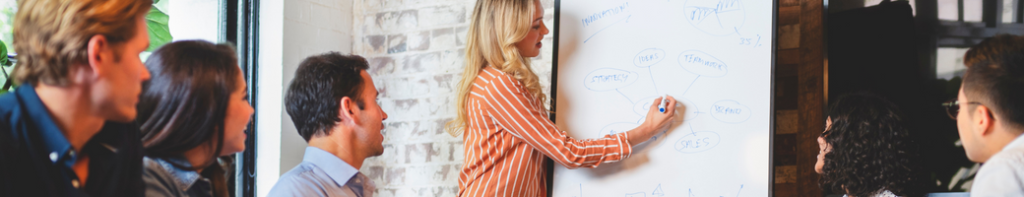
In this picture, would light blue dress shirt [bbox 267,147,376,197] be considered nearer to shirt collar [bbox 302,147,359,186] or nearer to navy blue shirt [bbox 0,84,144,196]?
shirt collar [bbox 302,147,359,186]

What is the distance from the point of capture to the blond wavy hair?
6.68 feet

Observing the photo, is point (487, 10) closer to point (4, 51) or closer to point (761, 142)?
point (761, 142)

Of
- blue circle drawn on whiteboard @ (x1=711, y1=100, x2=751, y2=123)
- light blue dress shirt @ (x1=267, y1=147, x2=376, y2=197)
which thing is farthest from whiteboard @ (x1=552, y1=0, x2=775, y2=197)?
light blue dress shirt @ (x1=267, y1=147, x2=376, y2=197)

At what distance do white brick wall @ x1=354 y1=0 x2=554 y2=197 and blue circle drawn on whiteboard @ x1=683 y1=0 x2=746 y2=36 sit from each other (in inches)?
39.5

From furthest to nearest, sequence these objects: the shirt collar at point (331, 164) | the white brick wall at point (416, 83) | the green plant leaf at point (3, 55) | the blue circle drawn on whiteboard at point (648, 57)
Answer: the white brick wall at point (416, 83) < the blue circle drawn on whiteboard at point (648, 57) < the green plant leaf at point (3, 55) < the shirt collar at point (331, 164)

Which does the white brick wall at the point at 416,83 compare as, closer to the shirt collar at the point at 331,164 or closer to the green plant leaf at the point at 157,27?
the green plant leaf at the point at 157,27

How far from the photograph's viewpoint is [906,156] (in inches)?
69.8

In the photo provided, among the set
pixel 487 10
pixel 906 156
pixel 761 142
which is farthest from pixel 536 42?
pixel 906 156

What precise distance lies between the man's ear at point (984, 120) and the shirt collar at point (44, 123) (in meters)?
1.58

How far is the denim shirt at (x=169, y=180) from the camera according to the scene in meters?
1.03

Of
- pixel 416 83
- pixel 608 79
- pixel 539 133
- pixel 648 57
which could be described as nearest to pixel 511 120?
pixel 539 133

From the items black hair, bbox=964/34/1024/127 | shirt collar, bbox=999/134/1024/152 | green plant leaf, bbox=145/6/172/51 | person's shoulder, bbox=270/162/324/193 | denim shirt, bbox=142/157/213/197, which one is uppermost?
green plant leaf, bbox=145/6/172/51

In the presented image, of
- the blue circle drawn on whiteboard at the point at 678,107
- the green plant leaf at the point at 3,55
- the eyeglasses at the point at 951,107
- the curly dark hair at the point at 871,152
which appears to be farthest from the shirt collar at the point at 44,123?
the eyeglasses at the point at 951,107

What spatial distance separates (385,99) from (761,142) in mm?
1614
